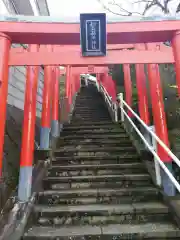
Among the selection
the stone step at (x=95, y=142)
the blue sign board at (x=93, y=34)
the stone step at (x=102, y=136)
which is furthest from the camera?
the stone step at (x=102, y=136)

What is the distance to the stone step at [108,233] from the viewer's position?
10.8 feet

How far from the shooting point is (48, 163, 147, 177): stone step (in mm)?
A: 5211

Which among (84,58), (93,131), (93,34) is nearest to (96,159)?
(93,131)

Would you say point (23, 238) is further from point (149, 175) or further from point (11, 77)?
point (11, 77)

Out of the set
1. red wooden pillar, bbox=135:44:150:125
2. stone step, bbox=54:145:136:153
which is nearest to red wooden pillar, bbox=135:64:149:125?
red wooden pillar, bbox=135:44:150:125

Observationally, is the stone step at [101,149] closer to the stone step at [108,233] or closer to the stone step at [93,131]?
the stone step at [93,131]

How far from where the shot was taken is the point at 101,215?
383 centimetres

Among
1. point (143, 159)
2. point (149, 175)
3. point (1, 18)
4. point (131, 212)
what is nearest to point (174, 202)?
point (131, 212)

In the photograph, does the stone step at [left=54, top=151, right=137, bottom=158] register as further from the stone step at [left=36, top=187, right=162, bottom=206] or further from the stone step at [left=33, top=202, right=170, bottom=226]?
the stone step at [left=33, top=202, right=170, bottom=226]

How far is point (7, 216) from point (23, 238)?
2.01 ft

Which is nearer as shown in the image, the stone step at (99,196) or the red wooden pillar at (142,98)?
the stone step at (99,196)

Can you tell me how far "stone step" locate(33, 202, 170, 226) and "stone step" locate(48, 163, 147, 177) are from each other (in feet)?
4.26

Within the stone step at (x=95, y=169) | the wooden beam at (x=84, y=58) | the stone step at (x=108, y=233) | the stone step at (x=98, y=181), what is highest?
the wooden beam at (x=84, y=58)

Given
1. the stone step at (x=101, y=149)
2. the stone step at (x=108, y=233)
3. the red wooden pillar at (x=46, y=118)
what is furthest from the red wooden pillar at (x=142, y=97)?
the stone step at (x=108, y=233)
